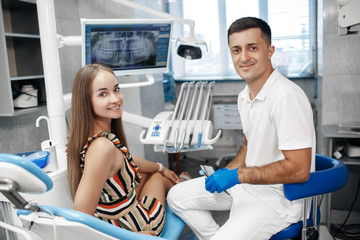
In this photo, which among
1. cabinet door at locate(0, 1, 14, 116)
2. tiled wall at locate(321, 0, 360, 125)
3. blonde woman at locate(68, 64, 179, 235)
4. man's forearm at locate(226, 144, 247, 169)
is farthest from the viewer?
tiled wall at locate(321, 0, 360, 125)

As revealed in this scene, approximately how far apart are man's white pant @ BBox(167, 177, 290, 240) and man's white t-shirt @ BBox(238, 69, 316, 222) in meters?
0.05

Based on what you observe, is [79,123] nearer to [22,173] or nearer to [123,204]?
[123,204]

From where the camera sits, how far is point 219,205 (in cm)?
165

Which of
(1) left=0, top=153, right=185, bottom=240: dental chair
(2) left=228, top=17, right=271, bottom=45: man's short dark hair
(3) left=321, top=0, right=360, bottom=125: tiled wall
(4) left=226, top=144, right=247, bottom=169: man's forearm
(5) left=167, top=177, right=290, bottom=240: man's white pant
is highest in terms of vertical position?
(2) left=228, top=17, right=271, bottom=45: man's short dark hair

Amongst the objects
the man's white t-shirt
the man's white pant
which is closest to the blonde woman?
the man's white pant

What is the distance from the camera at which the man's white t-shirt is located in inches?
51.4

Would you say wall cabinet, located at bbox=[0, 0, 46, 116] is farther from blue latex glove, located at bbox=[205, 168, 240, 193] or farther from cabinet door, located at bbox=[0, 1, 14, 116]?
blue latex glove, located at bbox=[205, 168, 240, 193]

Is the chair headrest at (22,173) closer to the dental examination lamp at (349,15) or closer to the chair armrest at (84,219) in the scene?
the chair armrest at (84,219)

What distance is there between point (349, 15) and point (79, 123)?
123 cm

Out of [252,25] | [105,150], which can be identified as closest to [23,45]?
[105,150]

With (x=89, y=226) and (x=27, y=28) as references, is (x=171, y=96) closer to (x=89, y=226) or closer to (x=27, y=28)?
(x=27, y=28)

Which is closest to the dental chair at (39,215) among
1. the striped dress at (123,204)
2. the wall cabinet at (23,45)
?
the striped dress at (123,204)

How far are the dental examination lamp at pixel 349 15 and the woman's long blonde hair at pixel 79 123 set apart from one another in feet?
3.59

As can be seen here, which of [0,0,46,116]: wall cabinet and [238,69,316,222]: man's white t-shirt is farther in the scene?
[0,0,46,116]: wall cabinet
